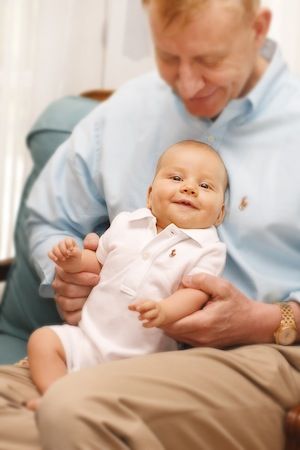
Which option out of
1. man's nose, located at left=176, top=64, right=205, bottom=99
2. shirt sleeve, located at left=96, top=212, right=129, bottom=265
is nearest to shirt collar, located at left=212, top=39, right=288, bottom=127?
man's nose, located at left=176, top=64, right=205, bottom=99

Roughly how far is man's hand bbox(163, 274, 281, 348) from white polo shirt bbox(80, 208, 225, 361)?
4 centimetres

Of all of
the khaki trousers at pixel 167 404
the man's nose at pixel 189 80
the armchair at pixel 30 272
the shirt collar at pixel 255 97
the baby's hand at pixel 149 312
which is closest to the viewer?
the khaki trousers at pixel 167 404

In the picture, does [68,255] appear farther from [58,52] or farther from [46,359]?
[58,52]

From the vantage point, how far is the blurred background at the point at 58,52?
2.69 metres

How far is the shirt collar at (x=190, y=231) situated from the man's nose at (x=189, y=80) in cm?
27

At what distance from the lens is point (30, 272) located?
7.30 ft

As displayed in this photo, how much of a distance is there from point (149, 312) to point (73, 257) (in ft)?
1.02

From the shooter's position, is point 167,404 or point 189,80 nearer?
point 167,404

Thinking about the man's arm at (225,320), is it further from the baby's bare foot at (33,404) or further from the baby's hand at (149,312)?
the baby's bare foot at (33,404)

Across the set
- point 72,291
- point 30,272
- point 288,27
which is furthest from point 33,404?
point 288,27

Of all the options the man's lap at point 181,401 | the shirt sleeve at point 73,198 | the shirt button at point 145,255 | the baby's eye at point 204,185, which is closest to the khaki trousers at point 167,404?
the man's lap at point 181,401

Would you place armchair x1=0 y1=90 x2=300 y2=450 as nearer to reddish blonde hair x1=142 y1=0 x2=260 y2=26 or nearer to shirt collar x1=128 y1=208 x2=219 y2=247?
shirt collar x1=128 y1=208 x2=219 y2=247

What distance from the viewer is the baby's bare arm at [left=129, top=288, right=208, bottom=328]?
4.46 ft

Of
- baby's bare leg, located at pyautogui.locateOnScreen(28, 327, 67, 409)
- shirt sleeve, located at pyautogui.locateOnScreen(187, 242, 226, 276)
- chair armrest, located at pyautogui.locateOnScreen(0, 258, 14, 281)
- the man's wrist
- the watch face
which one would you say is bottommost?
chair armrest, located at pyautogui.locateOnScreen(0, 258, 14, 281)
